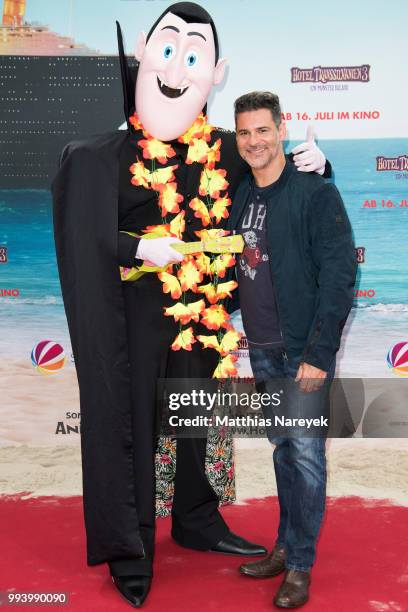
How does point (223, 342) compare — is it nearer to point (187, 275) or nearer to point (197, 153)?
point (187, 275)

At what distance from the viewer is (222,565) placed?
9.06 feet

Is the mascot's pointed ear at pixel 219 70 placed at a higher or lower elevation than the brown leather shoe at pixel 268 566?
higher

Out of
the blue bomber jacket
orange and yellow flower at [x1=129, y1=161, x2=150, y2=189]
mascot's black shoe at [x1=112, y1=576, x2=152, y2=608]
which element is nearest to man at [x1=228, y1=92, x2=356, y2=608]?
the blue bomber jacket

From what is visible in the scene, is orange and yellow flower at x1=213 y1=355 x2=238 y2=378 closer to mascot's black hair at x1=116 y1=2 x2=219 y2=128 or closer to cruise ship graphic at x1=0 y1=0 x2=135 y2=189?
mascot's black hair at x1=116 y1=2 x2=219 y2=128

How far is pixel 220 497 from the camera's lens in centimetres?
324

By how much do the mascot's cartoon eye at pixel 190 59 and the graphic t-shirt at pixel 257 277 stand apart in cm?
48

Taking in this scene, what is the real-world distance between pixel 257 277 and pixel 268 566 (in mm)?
996

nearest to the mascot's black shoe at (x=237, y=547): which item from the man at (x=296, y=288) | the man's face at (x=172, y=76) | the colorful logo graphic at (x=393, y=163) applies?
the man at (x=296, y=288)

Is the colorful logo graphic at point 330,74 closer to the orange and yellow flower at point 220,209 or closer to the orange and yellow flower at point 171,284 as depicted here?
the orange and yellow flower at point 220,209

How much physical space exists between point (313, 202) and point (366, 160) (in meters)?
1.69

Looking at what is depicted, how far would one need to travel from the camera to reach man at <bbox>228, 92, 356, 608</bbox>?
7.73 ft

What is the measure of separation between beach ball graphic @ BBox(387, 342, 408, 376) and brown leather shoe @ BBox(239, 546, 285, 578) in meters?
1.60

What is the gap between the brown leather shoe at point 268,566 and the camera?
2.64 metres
